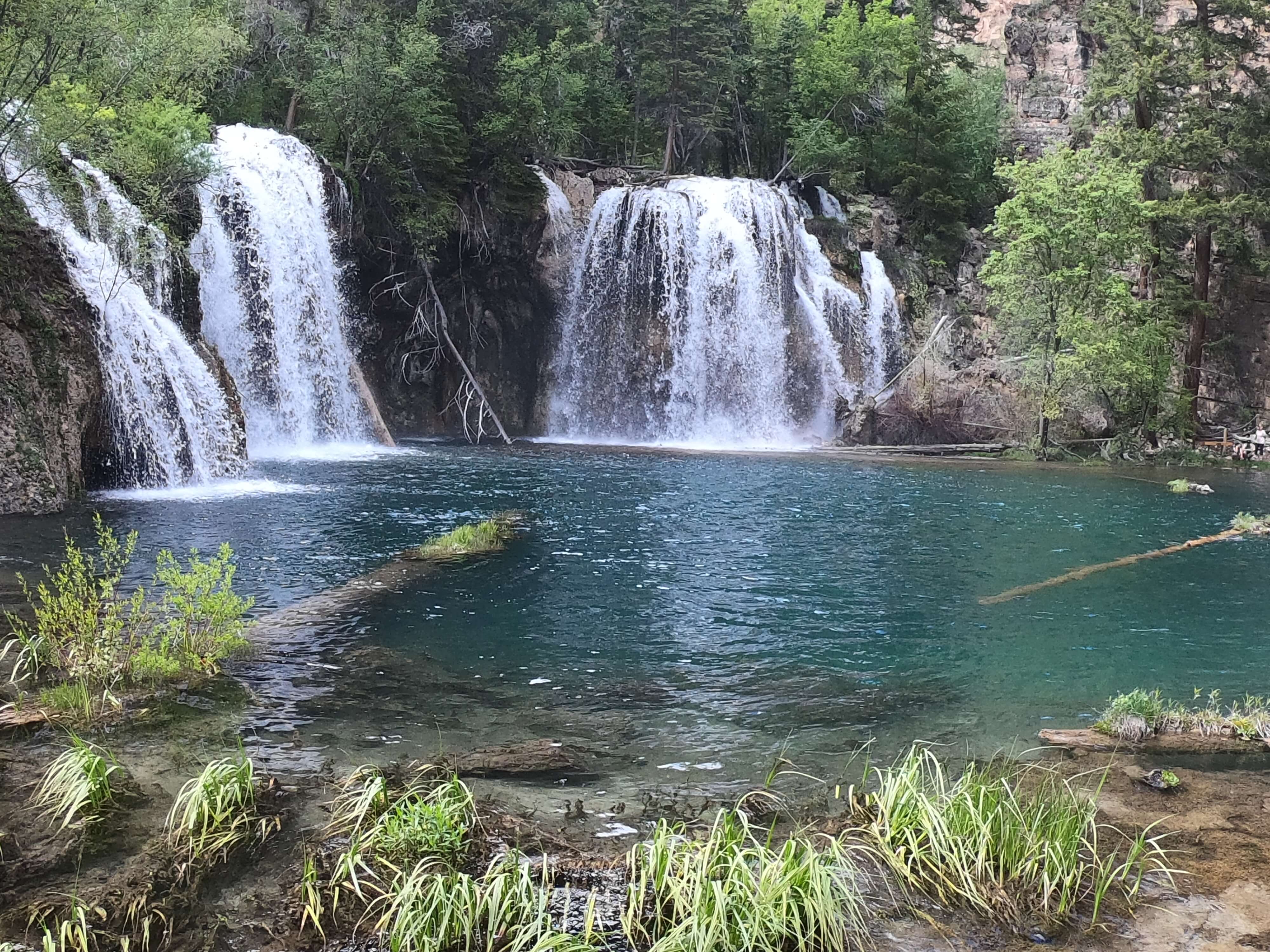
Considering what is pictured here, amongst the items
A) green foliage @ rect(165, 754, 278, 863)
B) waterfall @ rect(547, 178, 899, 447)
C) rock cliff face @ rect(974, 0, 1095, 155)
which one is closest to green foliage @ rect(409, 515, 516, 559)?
green foliage @ rect(165, 754, 278, 863)

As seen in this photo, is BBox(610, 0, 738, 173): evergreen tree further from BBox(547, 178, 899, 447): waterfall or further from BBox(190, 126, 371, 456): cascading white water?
BBox(190, 126, 371, 456): cascading white water

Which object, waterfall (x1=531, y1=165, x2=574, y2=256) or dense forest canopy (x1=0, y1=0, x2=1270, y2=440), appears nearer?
dense forest canopy (x1=0, y1=0, x2=1270, y2=440)

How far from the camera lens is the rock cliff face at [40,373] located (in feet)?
48.3

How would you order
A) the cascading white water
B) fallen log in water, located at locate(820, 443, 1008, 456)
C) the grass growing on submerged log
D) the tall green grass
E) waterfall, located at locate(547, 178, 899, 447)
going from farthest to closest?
waterfall, located at locate(547, 178, 899, 447)
fallen log in water, located at locate(820, 443, 1008, 456)
the cascading white water
the grass growing on submerged log
the tall green grass

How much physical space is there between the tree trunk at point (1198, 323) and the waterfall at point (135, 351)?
31253mm

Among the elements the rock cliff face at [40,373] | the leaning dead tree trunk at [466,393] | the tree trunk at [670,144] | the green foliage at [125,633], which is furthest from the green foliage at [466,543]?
the tree trunk at [670,144]

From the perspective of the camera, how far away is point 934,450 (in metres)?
31.2

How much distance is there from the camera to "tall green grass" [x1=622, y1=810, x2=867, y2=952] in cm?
402

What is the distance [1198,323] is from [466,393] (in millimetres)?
26377

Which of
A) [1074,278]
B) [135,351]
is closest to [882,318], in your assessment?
[1074,278]

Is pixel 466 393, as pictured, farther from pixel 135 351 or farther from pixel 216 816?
pixel 216 816

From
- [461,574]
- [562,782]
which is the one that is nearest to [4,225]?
[461,574]

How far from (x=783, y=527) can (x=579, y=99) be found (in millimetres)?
25963

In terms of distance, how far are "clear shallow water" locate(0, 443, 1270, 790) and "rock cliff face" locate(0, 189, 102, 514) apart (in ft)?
2.63
